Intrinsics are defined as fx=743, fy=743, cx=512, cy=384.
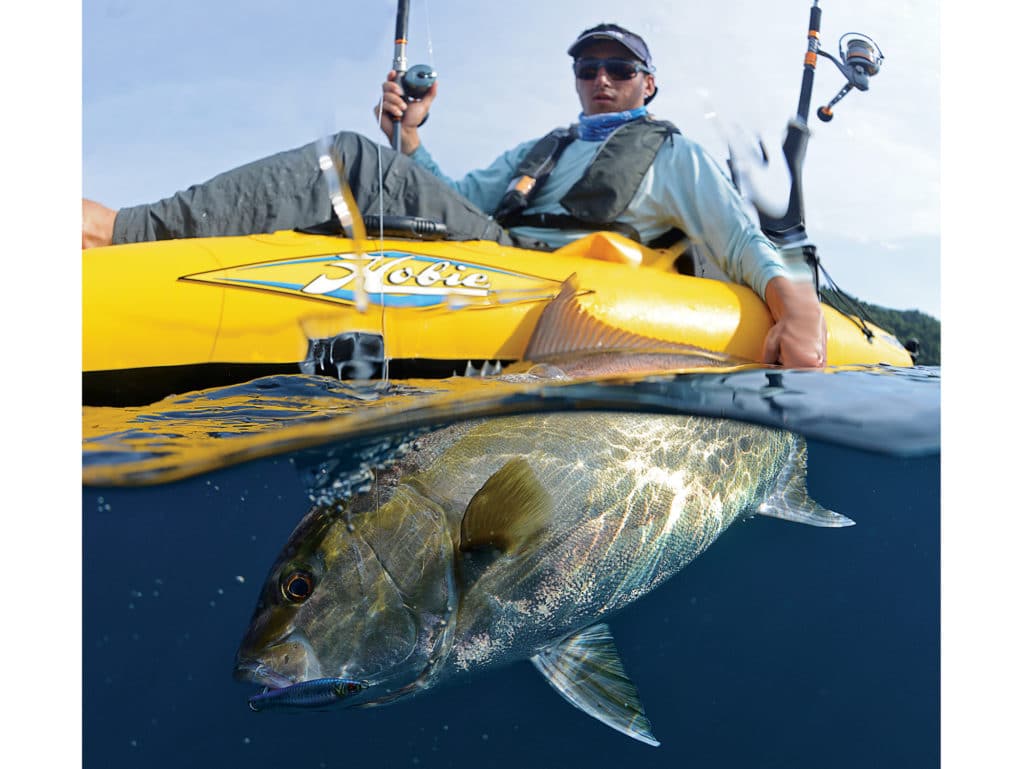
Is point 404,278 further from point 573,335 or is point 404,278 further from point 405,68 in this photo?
point 405,68

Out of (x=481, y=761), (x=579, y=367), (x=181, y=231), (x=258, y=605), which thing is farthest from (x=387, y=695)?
(x=481, y=761)

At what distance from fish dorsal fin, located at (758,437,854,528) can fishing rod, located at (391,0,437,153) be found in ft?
7.74

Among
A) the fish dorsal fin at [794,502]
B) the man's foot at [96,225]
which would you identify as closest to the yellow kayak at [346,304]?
the man's foot at [96,225]

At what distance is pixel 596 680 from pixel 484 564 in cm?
56

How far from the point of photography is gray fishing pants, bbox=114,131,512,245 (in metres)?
3.22

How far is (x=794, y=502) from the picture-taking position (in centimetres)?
322

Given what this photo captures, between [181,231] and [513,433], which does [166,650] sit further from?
[513,433]

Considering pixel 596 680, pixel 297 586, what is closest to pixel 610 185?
pixel 596 680

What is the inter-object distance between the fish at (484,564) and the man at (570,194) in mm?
1099

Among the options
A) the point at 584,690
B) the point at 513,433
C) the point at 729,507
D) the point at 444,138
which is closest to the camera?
the point at 584,690

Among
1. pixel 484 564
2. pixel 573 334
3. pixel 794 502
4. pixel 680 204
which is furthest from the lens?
pixel 680 204

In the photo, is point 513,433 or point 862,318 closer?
point 513,433
